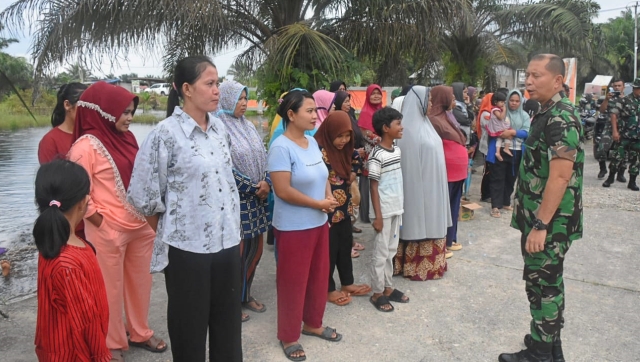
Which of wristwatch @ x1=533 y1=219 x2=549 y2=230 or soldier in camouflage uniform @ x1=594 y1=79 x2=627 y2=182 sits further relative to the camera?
soldier in camouflage uniform @ x1=594 y1=79 x2=627 y2=182

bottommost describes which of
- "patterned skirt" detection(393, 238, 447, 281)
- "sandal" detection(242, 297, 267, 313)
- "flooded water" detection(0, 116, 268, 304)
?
"flooded water" detection(0, 116, 268, 304)

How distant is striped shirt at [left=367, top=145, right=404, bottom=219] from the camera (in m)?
3.68

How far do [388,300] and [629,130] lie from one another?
576cm

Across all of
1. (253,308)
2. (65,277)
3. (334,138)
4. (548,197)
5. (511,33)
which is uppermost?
(511,33)

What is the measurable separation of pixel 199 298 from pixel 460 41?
11.3 metres

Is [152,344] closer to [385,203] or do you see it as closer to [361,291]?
[361,291]

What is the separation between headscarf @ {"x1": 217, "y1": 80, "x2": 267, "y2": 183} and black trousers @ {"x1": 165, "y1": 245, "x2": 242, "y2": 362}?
0.94 metres

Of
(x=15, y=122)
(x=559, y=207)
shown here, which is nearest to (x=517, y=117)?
(x=559, y=207)

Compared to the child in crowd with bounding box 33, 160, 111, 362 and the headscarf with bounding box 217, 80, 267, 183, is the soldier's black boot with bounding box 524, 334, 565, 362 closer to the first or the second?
the headscarf with bounding box 217, 80, 267, 183

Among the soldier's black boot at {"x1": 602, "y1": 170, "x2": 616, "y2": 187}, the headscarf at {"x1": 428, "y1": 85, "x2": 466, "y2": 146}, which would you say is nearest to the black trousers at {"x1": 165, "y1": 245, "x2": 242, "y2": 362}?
the headscarf at {"x1": 428, "y1": 85, "x2": 466, "y2": 146}

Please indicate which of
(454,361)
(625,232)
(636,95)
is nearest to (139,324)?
(454,361)

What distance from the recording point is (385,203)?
3.68m

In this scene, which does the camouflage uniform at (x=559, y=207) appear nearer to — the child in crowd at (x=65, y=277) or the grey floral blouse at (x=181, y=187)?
the grey floral blouse at (x=181, y=187)

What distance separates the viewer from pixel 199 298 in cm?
223
